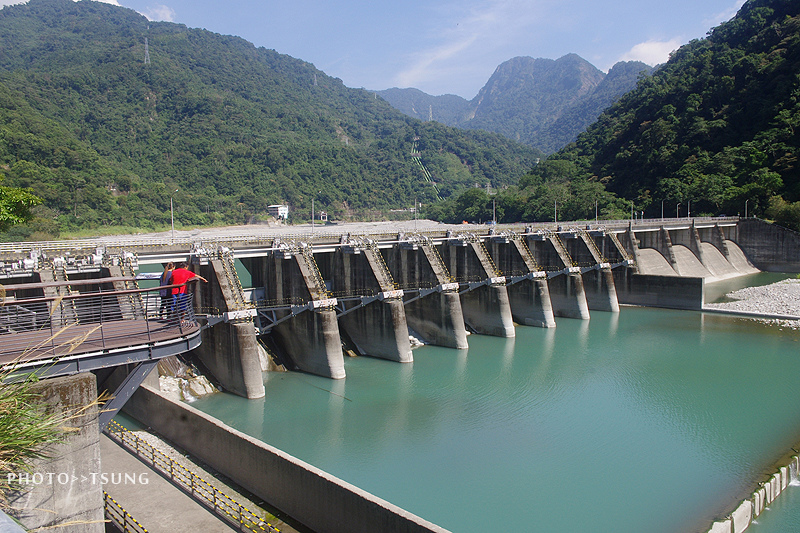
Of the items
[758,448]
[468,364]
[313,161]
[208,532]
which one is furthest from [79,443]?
[313,161]

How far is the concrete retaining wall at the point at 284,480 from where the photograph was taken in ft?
35.2

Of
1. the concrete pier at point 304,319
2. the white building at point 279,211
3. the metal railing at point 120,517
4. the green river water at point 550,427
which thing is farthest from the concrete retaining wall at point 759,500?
the white building at point 279,211

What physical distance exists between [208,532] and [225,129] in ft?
472

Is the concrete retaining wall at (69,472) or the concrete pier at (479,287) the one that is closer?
the concrete retaining wall at (69,472)

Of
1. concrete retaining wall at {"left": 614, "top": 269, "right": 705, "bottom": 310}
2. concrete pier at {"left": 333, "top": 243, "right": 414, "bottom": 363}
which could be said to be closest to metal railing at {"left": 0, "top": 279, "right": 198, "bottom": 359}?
concrete pier at {"left": 333, "top": 243, "right": 414, "bottom": 363}

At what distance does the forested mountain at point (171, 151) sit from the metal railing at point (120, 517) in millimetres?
62214

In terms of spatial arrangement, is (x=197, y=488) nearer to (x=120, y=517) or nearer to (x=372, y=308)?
(x=120, y=517)

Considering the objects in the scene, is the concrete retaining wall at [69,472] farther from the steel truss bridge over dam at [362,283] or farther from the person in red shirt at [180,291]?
the person in red shirt at [180,291]

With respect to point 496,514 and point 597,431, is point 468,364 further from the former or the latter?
point 496,514

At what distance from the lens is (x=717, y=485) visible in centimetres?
1673

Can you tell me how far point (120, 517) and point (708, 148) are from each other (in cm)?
8862

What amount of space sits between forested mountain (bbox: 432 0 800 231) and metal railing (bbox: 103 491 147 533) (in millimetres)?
64770

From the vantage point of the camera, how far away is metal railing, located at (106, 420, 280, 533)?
11.4m

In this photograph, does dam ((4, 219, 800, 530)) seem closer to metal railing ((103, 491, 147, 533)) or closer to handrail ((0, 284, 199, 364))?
metal railing ((103, 491, 147, 533))
